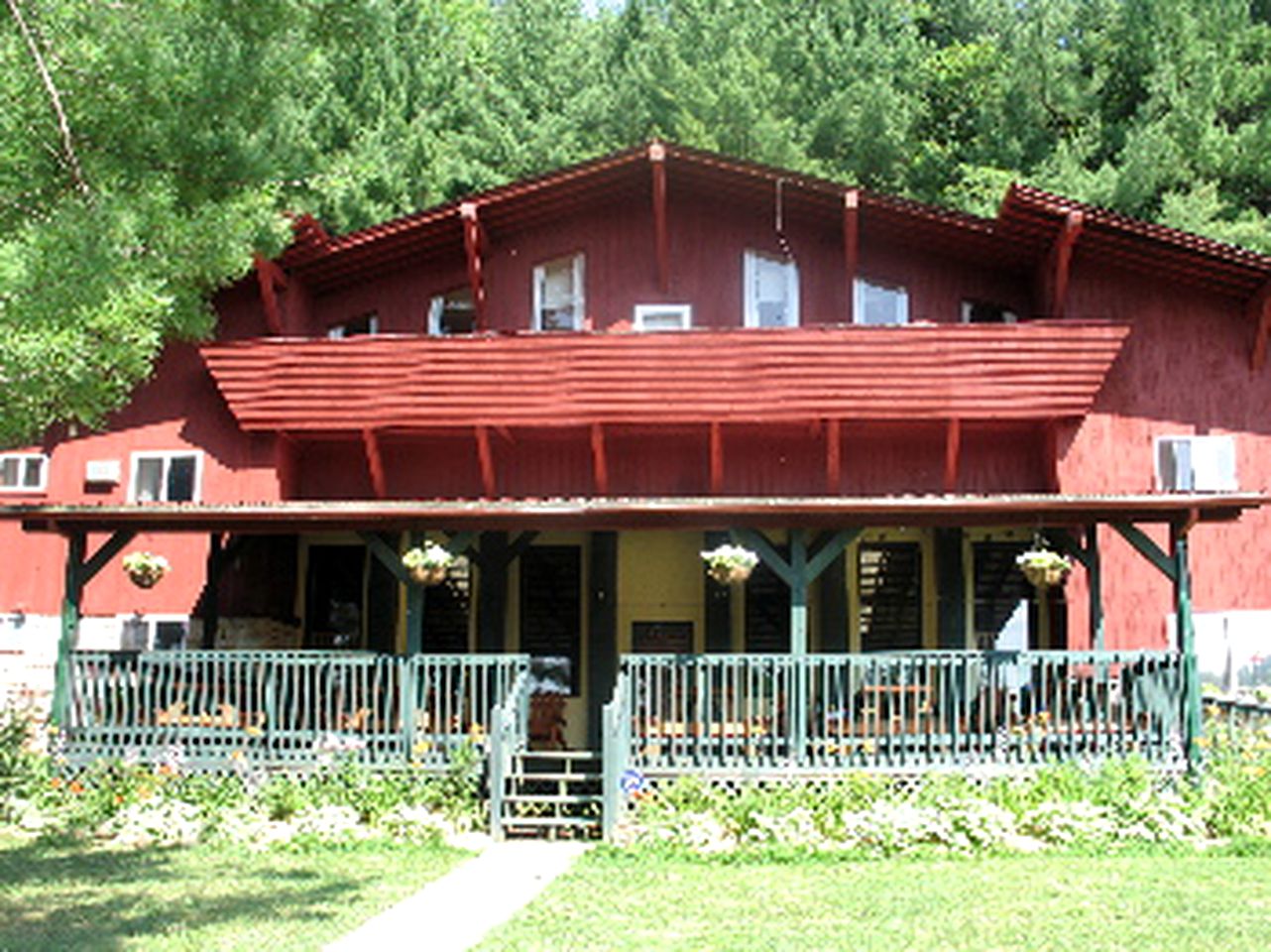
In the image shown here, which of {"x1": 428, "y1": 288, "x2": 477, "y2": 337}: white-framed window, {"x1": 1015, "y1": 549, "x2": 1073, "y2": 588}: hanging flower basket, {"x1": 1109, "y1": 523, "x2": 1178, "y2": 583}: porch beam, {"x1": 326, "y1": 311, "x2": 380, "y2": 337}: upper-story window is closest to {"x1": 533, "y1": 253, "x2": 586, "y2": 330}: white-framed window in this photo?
{"x1": 428, "y1": 288, "x2": 477, "y2": 337}: white-framed window

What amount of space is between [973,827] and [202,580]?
11.6m

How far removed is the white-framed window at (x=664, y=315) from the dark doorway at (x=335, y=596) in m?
5.34

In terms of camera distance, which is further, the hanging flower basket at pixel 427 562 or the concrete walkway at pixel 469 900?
the hanging flower basket at pixel 427 562

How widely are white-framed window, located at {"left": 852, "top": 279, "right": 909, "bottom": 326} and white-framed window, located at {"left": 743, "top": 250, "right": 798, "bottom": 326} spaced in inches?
37.6

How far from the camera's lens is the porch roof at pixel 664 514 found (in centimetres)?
1472

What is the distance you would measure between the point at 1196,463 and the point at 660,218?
8.21 metres

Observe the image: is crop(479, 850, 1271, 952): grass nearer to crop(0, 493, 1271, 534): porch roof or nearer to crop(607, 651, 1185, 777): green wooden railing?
crop(607, 651, 1185, 777): green wooden railing

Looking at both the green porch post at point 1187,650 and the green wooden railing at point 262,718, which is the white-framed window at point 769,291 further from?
the green wooden railing at point 262,718

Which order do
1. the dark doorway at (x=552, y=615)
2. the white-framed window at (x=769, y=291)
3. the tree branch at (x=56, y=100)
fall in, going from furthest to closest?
the white-framed window at (x=769, y=291)
the dark doorway at (x=552, y=615)
the tree branch at (x=56, y=100)

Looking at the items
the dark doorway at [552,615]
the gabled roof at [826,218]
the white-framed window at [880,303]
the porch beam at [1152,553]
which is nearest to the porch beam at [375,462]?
the dark doorway at [552,615]

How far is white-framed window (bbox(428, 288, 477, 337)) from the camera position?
2050cm

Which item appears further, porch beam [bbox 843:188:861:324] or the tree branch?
porch beam [bbox 843:188:861:324]

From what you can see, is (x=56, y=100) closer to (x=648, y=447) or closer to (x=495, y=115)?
(x=648, y=447)

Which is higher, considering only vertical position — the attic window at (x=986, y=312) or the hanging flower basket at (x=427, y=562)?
the attic window at (x=986, y=312)
